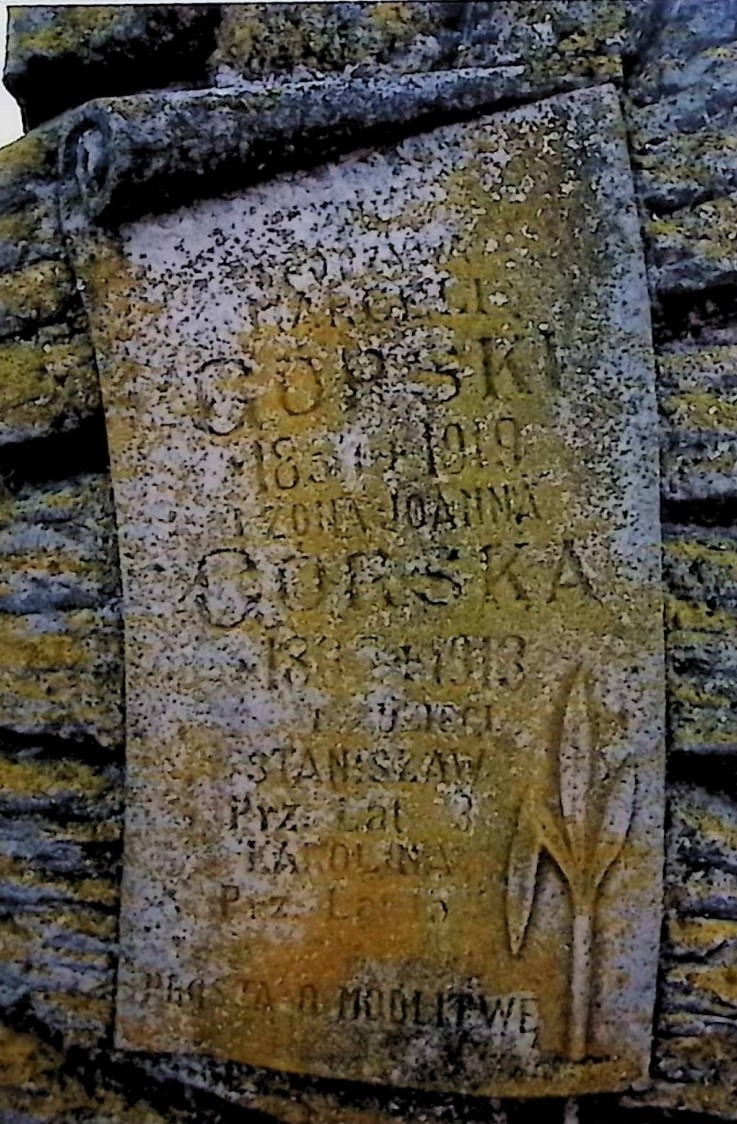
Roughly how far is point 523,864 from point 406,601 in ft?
0.92

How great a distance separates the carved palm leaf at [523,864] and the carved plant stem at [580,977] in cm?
5

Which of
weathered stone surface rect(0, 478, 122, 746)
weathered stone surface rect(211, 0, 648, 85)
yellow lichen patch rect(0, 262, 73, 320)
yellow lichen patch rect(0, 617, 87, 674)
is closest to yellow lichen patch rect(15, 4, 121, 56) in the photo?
weathered stone surface rect(211, 0, 648, 85)

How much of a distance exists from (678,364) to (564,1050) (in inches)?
27.1

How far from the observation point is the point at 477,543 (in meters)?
1.42

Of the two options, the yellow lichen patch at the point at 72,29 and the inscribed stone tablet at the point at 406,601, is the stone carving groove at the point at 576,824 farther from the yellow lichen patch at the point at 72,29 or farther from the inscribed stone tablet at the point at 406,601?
the yellow lichen patch at the point at 72,29

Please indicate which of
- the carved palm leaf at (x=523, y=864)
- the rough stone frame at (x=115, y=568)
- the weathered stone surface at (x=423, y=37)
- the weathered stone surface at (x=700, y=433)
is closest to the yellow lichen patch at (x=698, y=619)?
the rough stone frame at (x=115, y=568)

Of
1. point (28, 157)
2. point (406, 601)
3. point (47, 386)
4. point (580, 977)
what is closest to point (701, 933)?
point (580, 977)

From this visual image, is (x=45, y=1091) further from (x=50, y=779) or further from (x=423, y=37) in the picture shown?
(x=423, y=37)

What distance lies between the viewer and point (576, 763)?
142cm

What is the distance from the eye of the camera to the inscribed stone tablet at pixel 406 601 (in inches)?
55.8

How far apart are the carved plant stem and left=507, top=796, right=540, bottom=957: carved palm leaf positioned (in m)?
0.05

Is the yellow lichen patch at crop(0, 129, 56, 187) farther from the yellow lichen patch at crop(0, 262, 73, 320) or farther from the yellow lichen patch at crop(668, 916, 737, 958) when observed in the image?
the yellow lichen patch at crop(668, 916, 737, 958)

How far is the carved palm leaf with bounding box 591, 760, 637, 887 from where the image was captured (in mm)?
1418

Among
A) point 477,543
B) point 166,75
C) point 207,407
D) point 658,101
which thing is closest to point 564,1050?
point 477,543
